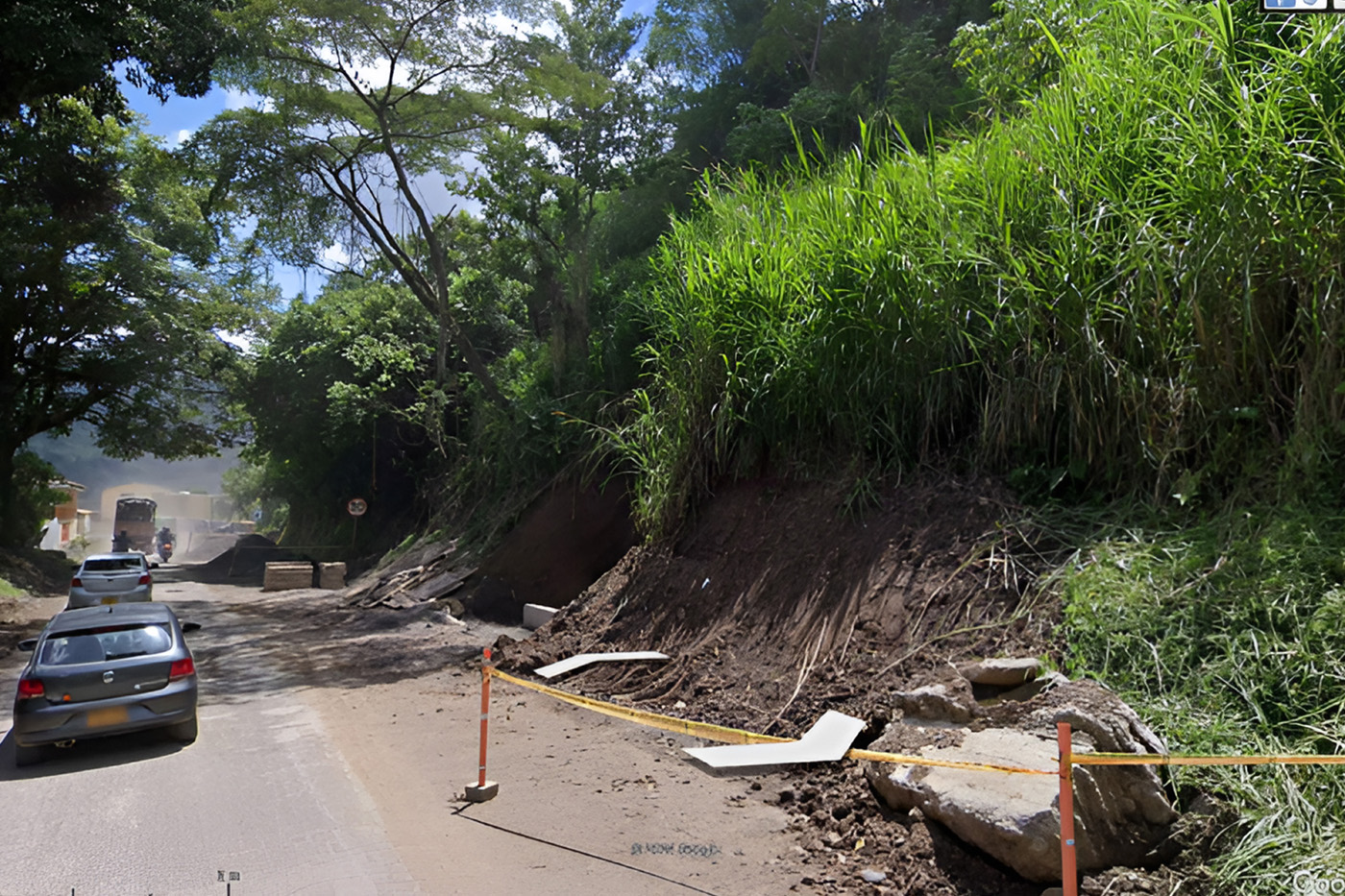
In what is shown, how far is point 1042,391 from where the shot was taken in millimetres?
6840

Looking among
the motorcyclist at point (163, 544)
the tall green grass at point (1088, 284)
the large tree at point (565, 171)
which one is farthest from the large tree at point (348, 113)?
the motorcyclist at point (163, 544)

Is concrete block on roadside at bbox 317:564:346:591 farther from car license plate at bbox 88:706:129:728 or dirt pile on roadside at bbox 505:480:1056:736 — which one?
car license plate at bbox 88:706:129:728

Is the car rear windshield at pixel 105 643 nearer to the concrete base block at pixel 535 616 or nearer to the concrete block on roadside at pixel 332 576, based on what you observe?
the concrete base block at pixel 535 616

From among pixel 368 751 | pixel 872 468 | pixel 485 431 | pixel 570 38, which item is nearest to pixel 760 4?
pixel 570 38

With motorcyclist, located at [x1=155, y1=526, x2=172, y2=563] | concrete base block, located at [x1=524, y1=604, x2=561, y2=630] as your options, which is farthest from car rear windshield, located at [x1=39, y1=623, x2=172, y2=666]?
motorcyclist, located at [x1=155, y1=526, x2=172, y2=563]

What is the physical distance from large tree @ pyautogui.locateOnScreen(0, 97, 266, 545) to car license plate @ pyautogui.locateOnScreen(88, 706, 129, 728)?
57.5 ft

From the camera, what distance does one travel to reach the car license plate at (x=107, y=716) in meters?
7.21

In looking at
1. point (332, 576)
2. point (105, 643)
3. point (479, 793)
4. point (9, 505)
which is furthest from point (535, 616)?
point (9, 505)

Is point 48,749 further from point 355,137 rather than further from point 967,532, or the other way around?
point 355,137

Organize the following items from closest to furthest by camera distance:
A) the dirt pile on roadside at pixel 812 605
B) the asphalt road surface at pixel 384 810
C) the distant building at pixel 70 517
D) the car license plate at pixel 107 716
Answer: the asphalt road surface at pixel 384 810 → the dirt pile on roadside at pixel 812 605 → the car license plate at pixel 107 716 → the distant building at pixel 70 517

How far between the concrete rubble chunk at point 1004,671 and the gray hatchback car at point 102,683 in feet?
22.2

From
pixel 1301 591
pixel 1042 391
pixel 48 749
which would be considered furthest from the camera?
pixel 48 749

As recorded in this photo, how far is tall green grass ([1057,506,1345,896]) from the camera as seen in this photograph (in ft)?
12.3

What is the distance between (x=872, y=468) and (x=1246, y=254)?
3.47m
